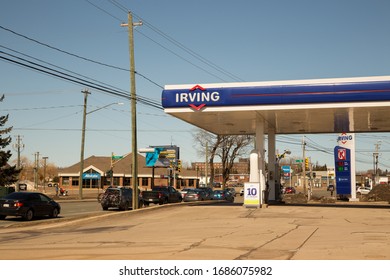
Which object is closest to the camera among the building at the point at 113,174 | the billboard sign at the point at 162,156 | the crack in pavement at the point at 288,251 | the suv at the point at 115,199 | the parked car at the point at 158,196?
the crack in pavement at the point at 288,251

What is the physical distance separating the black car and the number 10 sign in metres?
10.5

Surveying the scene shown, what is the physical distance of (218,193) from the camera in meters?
50.6

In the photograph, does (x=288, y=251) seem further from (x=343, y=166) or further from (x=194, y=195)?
(x=194, y=195)

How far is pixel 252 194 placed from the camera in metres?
24.7

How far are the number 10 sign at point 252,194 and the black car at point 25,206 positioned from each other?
10.5 m

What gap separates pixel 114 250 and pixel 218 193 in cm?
3881

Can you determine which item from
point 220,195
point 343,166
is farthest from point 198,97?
point 220,195

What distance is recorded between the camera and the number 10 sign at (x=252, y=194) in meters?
24.4

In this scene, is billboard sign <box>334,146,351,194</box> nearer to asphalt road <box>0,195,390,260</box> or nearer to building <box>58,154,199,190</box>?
asphalt road <box>0,195,390,260</box>

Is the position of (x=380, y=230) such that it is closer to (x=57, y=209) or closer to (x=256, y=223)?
(x=256, y=223)

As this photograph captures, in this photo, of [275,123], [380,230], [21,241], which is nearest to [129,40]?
[275,123]

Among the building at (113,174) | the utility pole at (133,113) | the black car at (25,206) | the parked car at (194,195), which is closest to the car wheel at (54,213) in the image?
the black car at (25,206)

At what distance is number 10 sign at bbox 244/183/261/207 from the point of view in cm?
2441

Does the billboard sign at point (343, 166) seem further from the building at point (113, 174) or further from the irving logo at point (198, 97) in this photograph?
the building at point (113, 174)
